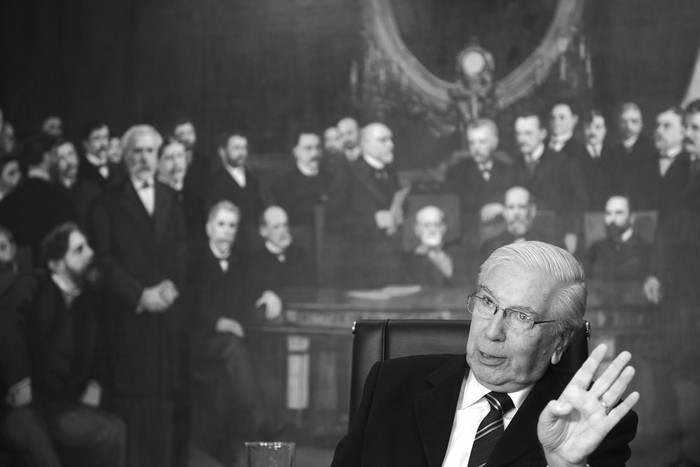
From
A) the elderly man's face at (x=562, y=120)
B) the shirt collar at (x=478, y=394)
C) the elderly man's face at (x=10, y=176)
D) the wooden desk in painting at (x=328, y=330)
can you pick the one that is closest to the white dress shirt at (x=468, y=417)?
the shirt collar at (x=478, y=394)

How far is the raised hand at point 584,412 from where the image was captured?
187cm

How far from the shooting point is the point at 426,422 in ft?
7.62

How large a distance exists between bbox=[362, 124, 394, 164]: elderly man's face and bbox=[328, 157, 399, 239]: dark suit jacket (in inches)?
2.4

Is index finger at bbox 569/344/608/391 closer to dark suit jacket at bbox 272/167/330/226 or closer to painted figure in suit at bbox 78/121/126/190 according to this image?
dark suit jacket at bbox 272/167/330/226

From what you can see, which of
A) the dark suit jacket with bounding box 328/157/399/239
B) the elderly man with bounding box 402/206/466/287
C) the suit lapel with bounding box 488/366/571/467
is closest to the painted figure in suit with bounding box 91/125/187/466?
the dark suit jacket with bounding box 328/157/399/239

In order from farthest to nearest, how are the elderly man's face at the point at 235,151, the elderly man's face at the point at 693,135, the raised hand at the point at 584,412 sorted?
1. the elderly man's face at the point at 235,151
2. the elderly man's face at the point at 693,135
3. the raised hand at the point at 584,412

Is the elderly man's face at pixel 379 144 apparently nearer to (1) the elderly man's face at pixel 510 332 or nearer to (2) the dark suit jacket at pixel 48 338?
(2) the dark suit jacket at pixel 48 338

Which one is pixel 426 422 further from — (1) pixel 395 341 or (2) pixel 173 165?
(2) pixel 173 165

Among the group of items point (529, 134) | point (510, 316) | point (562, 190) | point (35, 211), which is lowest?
point (510, 316)

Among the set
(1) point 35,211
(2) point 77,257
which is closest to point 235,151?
(2) point 77,257

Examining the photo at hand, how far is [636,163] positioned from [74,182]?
3275mm

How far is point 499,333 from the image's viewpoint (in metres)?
2.30

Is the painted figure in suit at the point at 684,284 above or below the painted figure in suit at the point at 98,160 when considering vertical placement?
below

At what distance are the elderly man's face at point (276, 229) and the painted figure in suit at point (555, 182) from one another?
1360 millimetres
